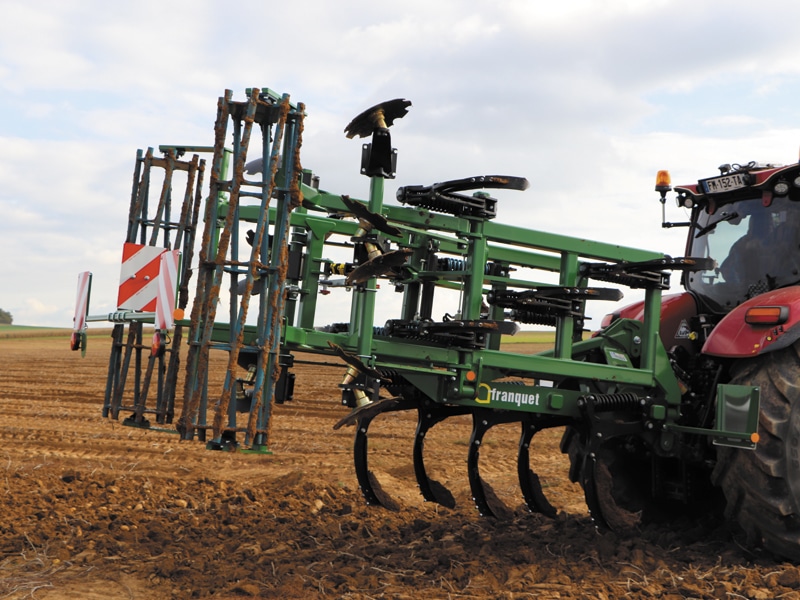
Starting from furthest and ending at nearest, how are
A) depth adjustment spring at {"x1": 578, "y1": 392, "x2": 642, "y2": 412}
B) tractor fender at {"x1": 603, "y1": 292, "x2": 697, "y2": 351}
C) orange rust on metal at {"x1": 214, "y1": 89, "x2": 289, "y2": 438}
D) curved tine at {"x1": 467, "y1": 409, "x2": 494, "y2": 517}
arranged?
tractor fender at {"x1": 603, "y1": 292, "x2": 697, "y2": 351}, curved tine at {"x1": 467, "y1": 409, "x2": 494, "y2": 517}, depth adjustment spring at {"x1": 578, "y1": 392, "x2": 642, "y2": 412}, orange rust on metal at {"x1": 214, "y1": 89, "x2": 289, "y2": 438}

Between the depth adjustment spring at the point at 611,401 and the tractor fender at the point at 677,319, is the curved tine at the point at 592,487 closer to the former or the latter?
the depth adjustment spring at the point at 611,401

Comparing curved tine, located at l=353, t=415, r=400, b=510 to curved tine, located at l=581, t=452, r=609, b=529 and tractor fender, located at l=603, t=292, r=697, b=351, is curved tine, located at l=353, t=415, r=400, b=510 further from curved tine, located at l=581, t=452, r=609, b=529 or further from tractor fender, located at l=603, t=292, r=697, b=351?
tractor fender, located at l=603, t=292, r=697, b=351

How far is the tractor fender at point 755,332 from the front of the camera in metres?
5.07

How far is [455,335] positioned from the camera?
4.91 m

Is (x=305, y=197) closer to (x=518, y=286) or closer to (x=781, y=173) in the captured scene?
(x=518, y=286)

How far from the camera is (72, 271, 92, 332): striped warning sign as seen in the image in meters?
6.20

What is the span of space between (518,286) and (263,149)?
6.52 ft

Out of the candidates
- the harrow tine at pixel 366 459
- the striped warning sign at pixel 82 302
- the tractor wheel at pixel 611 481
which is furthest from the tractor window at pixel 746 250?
the striped warning sign at pixel 82 302

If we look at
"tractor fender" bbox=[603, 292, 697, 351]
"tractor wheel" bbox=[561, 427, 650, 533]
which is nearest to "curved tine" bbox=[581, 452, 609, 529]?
"tractor wheel" bbox=[561, 427, 650, 533]

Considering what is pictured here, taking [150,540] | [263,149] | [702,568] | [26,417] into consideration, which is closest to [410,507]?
[150,540]

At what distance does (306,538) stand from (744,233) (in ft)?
11.5

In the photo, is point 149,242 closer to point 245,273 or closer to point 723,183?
point 245,273

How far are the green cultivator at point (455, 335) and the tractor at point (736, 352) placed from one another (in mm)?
21

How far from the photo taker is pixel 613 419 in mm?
5543
